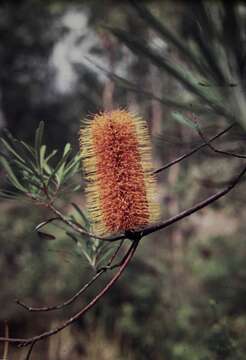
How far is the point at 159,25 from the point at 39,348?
4.90 m

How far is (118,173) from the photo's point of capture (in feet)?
3.21

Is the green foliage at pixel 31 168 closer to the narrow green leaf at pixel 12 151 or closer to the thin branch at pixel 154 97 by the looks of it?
the narrow green leaf at pixel 12 151

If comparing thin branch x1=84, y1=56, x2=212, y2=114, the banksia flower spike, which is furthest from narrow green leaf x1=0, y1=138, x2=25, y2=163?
thin branch x1=84, y1=56, x2=212, y2=114

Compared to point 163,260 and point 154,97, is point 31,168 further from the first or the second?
point 163,260

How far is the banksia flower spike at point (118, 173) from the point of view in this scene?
3.20ft

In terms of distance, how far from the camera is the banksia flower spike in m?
0.98

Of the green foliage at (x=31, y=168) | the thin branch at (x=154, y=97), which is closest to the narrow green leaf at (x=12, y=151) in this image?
the green foliage at (x=31, y=168)

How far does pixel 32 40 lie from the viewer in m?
14.8

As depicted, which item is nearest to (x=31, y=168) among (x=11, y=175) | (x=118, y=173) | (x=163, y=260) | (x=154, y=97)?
(x=11, y=175)

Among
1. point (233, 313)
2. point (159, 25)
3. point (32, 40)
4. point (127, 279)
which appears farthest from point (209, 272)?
point (32, 40)

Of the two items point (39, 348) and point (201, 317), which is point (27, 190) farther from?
point (201, 317)

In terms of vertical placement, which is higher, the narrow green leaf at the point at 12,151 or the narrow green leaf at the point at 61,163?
the narrow green leaf at the point at 12,151

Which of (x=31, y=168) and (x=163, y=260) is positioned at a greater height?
(x=31, y=168)

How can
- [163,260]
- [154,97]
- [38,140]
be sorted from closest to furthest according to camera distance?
[154,97], [38,140], [163,260]
